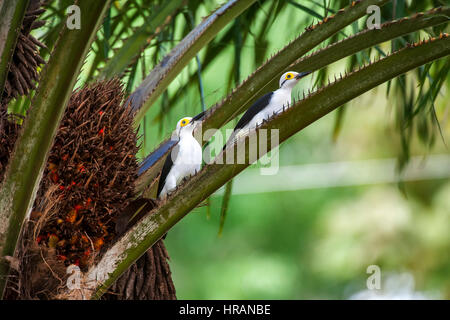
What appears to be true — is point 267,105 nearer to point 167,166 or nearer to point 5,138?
point 167,166

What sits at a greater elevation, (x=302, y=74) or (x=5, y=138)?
(x=302, y=74)

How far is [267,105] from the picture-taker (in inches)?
94.3

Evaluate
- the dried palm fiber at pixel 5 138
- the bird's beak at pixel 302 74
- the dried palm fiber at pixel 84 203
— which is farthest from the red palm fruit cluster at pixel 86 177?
the bird's beak at pixel 302 74

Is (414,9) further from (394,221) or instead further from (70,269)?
(394,221)

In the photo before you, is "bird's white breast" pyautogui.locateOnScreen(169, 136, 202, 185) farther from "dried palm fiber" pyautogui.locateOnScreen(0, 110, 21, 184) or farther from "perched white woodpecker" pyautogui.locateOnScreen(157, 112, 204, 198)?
"dried palm fiber" pyautogui.locateOnScreen(0, 110, 21, 184)

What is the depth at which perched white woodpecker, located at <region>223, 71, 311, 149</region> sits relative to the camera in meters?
2.39

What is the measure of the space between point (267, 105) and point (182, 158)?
34 cm

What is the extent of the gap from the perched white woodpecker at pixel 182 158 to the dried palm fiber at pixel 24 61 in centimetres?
56

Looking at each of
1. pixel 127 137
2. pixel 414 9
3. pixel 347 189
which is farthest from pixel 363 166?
pixel 127 137

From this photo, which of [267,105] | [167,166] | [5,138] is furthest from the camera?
[267,105]

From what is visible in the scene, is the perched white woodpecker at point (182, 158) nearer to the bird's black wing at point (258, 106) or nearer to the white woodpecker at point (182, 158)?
the white woodpecker at point (182, 158)

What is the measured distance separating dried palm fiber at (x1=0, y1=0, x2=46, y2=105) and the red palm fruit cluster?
0.43 feet

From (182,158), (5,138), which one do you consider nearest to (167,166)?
(182,158)
